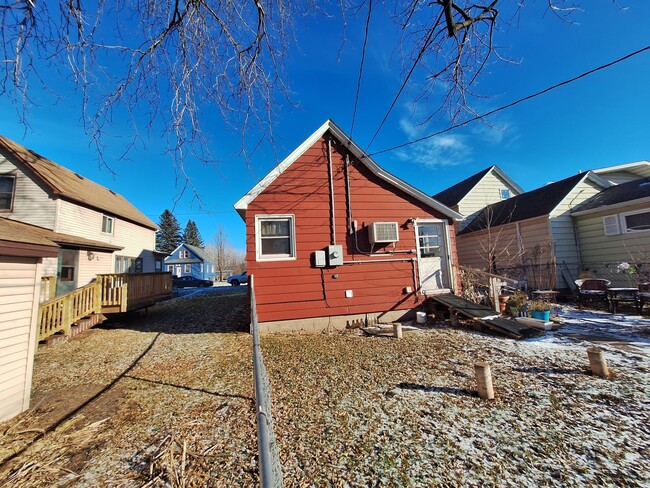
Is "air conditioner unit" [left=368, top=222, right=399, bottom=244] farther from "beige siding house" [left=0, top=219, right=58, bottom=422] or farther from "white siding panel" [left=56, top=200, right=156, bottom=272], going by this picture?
"white siding panel" [left=56, top=200, right=156, bottom=272]

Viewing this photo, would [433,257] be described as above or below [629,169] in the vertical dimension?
below

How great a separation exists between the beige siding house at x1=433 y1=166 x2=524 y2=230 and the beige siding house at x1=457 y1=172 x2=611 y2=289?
209cm

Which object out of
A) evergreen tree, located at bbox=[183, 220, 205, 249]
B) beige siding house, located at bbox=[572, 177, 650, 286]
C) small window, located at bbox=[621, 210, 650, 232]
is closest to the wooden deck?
beige siding house, located at bbox=[572, 177, 650, 286]

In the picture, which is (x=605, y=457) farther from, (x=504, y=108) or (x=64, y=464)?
(x=64, y=464)

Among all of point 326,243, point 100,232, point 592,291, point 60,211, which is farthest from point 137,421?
point 100,232

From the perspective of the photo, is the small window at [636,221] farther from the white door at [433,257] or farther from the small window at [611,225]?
the white door at [433,257]

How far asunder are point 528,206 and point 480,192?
3.97 meters

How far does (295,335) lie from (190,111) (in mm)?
5087

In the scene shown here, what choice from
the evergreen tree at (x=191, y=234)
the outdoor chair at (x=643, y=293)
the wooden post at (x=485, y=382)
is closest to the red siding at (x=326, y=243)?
the wooden post at (x=485, y=382)

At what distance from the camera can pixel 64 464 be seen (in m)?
2.55

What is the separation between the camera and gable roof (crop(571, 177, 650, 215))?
9391mm

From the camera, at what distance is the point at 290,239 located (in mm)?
7207

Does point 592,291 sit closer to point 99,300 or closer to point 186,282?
point 99,300

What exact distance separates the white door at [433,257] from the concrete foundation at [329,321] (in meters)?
0.97
